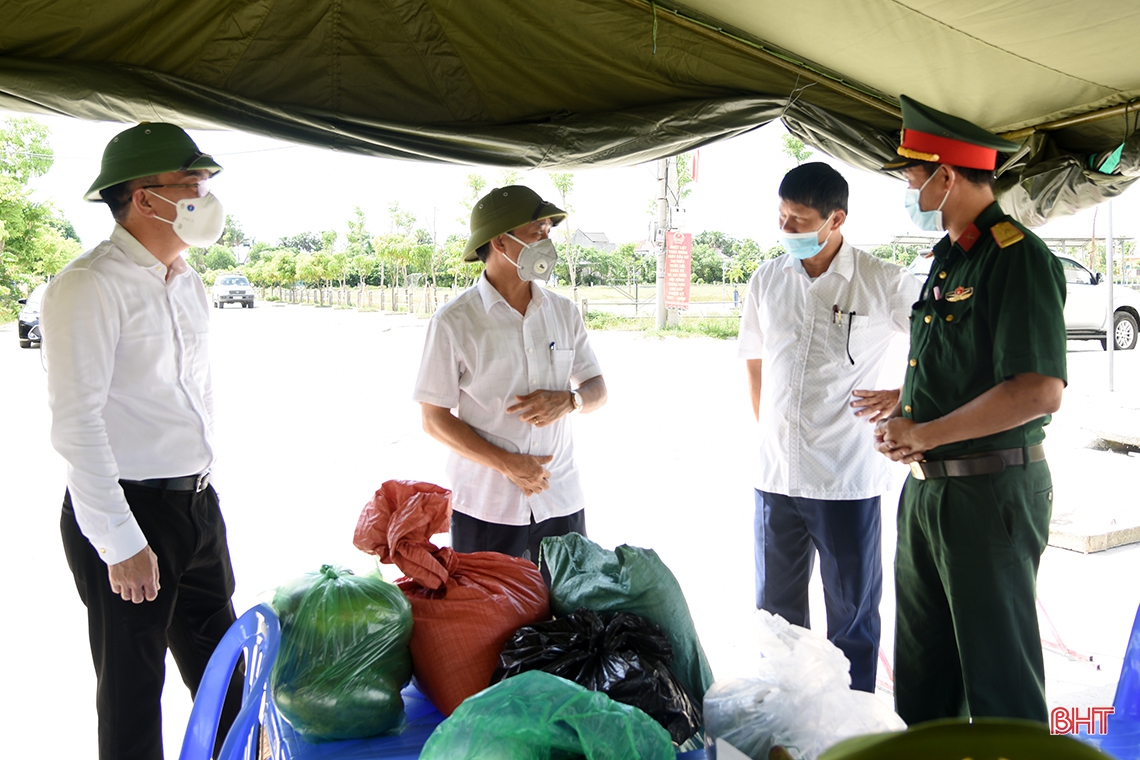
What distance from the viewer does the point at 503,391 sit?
92.4 inches

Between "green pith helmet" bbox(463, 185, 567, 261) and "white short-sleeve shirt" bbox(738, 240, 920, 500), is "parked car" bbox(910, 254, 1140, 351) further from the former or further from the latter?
"green pith helmet" bbox(463, 185, 567, 261)

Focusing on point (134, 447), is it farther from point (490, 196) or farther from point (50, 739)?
point (50, 739)

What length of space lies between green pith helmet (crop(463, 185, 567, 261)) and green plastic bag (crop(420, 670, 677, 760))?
5.11 feet

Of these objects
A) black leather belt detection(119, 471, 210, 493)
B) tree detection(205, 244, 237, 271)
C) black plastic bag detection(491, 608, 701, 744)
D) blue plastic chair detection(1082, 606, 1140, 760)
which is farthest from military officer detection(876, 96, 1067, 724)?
tree detection(205, 244, 237, 271)

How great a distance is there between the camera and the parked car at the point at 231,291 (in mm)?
27906

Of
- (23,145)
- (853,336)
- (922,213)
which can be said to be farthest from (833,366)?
(23,145)

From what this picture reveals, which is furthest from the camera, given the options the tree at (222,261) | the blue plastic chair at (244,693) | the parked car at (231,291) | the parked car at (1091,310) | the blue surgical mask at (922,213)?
the tree at (222,261)

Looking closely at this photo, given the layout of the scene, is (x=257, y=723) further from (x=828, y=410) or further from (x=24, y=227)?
(x=24, y=227)

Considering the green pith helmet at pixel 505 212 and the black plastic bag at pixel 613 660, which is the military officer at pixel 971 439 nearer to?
the black plastic bag at pixel 613 660

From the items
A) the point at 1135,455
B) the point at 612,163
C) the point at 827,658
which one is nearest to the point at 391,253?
the point at 1135,455

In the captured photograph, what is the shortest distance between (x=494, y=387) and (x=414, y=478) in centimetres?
403

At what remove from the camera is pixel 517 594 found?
1.54 meters

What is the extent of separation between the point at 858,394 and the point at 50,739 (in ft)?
9.62

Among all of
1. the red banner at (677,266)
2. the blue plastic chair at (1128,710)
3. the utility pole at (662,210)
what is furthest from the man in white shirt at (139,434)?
the utility pole at (662,210)
